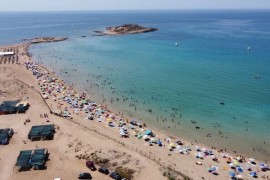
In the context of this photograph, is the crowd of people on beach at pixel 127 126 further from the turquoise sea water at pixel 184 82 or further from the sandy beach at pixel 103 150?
the turquoise sea water at pixel 184 82

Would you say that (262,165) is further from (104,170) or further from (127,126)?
(127,126)

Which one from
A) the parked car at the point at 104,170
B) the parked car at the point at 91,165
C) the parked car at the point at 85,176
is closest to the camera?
→ the parked car at the point at 85,176

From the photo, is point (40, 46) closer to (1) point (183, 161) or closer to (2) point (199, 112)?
(2) point (199, 112)

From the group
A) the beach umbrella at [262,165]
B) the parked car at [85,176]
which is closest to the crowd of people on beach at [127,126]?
the beach umbrella at [262,165]

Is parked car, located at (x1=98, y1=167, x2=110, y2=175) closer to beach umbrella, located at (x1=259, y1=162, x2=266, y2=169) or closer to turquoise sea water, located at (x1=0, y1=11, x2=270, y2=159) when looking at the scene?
turquoise sea water, located at (x1=0, y1=11, x2=270, y2=159)

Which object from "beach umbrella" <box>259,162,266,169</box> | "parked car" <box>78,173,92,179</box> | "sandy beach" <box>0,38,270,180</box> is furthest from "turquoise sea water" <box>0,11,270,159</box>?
"parked car" <box>78,173,92,179</box>

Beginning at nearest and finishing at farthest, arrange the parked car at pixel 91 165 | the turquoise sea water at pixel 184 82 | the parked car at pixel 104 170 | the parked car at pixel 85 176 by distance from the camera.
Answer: the parked car at pixel 85 176 < the parked car at pixel 104 170 < the parked car at pixel 91 165 < the turquoise sea water at pixel 184 82

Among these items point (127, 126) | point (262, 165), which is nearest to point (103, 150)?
point (127, 126)
